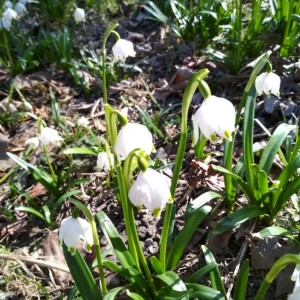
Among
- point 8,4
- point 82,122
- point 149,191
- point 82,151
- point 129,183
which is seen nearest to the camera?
point 149,191

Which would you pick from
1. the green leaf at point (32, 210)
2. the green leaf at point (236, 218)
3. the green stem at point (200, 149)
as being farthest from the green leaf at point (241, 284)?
the green leaf at point (32, 210)

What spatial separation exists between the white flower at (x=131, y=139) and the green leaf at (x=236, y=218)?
667 millimetres

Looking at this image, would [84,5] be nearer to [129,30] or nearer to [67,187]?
[129,30]

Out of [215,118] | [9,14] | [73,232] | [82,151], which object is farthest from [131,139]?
[9,14]

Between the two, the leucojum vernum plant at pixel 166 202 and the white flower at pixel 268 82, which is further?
the white flower at pixel 268 82

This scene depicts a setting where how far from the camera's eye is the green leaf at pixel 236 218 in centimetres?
209

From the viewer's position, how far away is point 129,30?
441 cm

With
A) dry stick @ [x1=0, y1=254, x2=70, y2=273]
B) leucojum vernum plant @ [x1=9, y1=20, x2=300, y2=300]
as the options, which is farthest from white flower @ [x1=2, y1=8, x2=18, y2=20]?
dry stick @ [x1=0, y1=254, x2=70, y2=273]

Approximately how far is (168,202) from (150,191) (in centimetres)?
12

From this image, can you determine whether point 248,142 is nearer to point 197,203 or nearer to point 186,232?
point 197,203

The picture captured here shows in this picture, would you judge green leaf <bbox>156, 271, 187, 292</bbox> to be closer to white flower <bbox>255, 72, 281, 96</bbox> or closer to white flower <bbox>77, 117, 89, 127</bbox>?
white flower <bbox>255, 72, 281, 96</bbox>

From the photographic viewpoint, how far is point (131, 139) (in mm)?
1559

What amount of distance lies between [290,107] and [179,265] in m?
1.27

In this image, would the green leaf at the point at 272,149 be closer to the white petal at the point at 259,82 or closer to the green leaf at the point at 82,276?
the white petal at the point at 259,82
